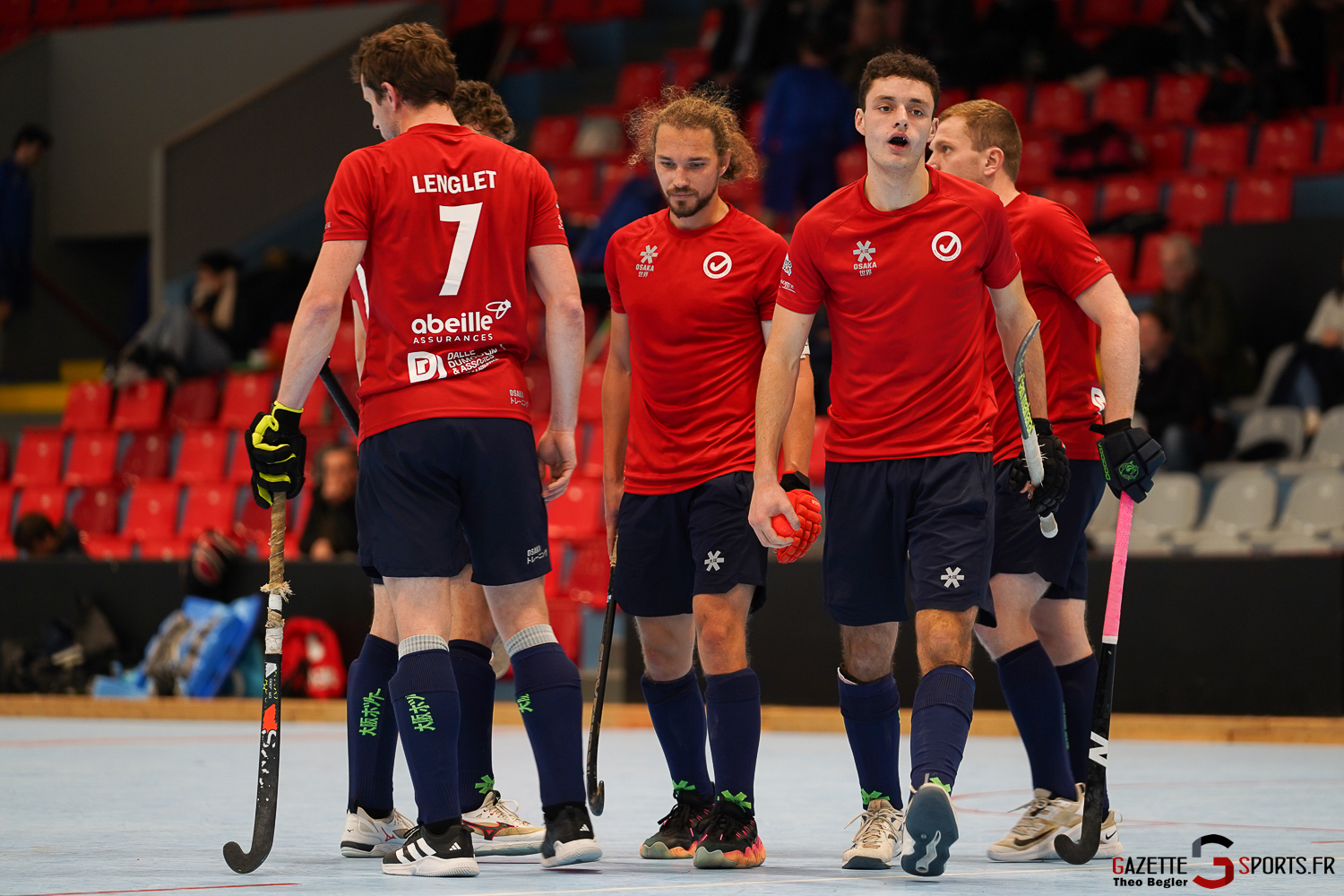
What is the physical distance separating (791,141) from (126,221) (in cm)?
844

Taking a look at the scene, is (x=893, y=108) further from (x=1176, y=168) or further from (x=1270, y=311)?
(x=1176, y=168)

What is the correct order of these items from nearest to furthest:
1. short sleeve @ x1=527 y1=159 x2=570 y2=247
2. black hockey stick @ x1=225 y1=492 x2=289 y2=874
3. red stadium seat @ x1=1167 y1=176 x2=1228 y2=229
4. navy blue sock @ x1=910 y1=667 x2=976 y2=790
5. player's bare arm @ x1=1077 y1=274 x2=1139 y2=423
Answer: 1. navy blue sock @ x1=910 y1=667 x2=976 y2=790
2. black hockey stick @ x1=225 y1=492 x2=289 y2=874
3. short sleeve @ x1=527 y1=159 x2=570 y2=247
4. player's bare arm @ x1=1077 y1=274 x2=1139 y2=423
5. red stadium seat @ x1=1167 y1=176 x2=1228 y2=229

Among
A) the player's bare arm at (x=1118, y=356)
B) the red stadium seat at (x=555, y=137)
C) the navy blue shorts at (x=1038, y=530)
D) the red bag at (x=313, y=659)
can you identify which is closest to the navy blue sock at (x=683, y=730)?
the navy blue shorts at (x=1038, y=530)

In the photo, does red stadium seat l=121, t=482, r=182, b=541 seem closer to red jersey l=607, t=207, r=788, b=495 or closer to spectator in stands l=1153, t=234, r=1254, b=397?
spectator in stands l=1153, t=234, r=1254, b=397

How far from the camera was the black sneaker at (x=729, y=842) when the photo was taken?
4.33 metres

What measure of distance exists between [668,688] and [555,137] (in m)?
11.4

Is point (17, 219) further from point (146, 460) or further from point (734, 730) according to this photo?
point (734, 730)

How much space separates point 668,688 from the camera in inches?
189

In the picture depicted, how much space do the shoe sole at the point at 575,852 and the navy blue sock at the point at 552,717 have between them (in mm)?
113

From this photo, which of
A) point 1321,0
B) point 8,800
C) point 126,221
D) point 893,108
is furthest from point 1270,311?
point 126,221

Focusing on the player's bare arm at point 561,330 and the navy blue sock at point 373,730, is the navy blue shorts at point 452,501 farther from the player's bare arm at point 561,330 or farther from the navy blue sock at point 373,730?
the navy blue sock at point 373,730

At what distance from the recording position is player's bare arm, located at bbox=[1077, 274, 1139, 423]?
14.7ft

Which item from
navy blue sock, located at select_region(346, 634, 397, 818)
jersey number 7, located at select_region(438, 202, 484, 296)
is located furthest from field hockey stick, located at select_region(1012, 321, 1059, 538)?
navy blue sock, located at select_region(346, 634, 397, 818)

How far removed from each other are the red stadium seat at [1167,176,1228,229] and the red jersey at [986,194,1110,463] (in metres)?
7.35
